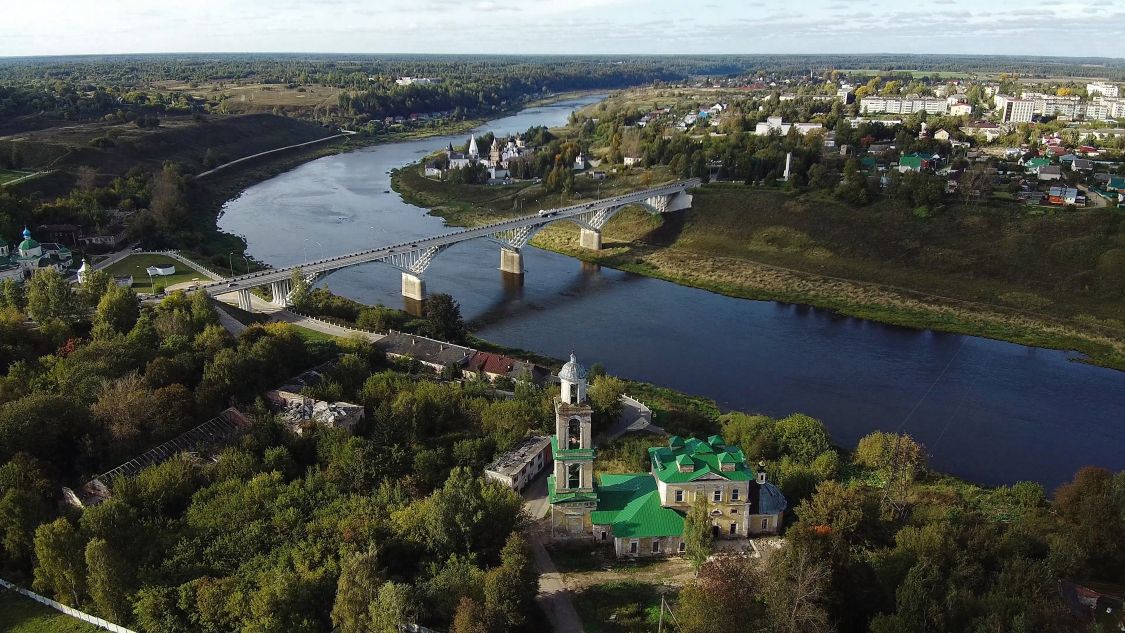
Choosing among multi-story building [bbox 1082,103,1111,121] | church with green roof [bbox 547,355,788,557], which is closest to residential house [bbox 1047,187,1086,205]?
church with green roof [bbox 547,355,788,557]

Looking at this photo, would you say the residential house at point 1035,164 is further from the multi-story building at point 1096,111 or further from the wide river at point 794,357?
the multi-story building at point 1096,111

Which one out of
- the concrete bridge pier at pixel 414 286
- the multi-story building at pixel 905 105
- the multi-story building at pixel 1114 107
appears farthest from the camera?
the multi-story building at pixel 905 105

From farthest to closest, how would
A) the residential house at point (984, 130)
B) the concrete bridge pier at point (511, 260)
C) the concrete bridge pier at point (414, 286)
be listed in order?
the residential house at point (984, 130), the concrete bridge pier at point (511, 260), the concrete bridge pier at point (414, 286)

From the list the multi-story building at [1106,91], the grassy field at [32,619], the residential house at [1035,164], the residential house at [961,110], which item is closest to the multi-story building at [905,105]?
the residential house at [961,110]

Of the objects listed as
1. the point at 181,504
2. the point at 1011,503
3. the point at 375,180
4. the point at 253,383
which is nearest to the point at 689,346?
the point at 1011,503

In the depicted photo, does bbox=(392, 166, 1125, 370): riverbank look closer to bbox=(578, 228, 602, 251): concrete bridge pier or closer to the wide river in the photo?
bbox=(578, 228, 602, 251): concrete bridge pier

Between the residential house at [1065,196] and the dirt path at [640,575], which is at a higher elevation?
the residential house at [1065,196]

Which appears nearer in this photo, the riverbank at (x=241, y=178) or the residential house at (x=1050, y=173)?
the riverbank at (x=241, y=178)
